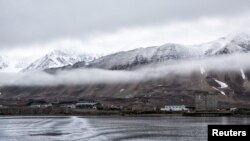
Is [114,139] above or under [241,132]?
under

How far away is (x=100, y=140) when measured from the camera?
88.3m

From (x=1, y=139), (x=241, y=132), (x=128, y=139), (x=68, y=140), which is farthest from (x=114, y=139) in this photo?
(x=241, y=132)

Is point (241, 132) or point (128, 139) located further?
point (128, 139)

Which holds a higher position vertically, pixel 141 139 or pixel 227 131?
pixel 227 131

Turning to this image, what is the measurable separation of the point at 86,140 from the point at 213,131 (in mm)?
56470

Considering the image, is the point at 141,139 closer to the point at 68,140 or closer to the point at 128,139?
the point at 128,139

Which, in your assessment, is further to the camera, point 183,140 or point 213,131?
point 183,140

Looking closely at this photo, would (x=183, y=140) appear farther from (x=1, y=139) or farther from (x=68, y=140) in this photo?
(x=1, y=139)

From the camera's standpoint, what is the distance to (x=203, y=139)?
8944 centimetres

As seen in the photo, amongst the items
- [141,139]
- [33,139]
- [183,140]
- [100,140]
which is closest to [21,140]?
[33,139]

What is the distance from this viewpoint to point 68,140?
87312 mm

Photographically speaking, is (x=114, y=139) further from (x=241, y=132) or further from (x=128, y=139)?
(x=241, y=132)

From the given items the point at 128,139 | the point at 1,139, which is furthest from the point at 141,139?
the point at 1,139

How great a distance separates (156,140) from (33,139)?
2333cm
